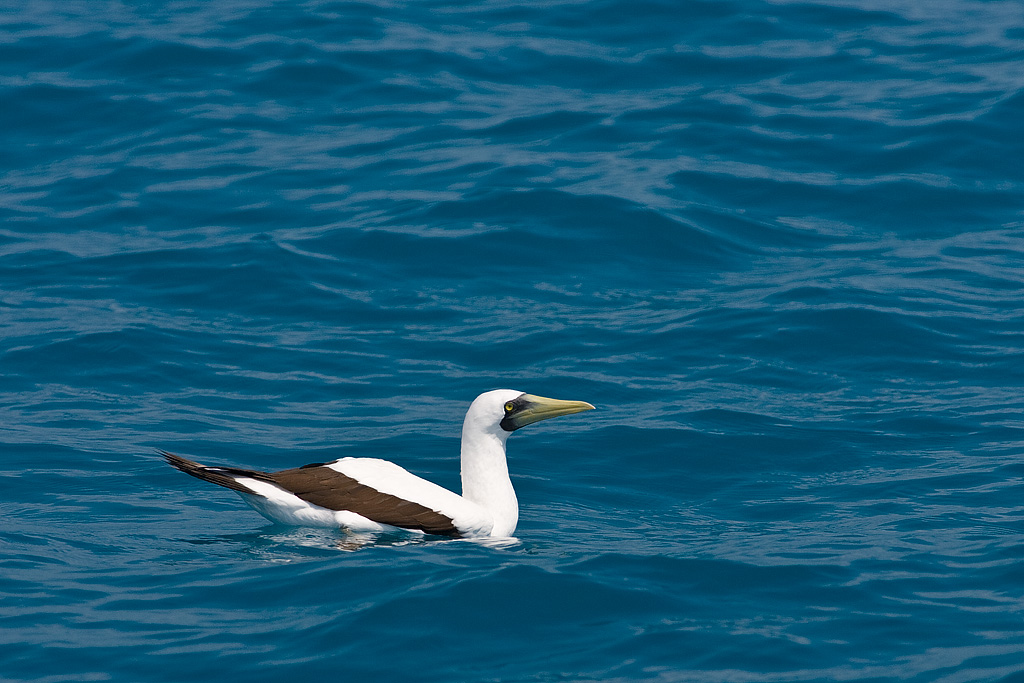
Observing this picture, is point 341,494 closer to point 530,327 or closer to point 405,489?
point 405,489

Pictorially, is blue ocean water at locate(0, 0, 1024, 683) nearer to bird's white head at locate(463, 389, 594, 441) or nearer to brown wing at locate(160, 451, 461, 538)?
brown wing at locate(160, 451, 461, 538)

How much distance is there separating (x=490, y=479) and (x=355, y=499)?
3.44 feet

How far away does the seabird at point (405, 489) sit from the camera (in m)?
8.86

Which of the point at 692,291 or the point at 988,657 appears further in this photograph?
the point at 692,291

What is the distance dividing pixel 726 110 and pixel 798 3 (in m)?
4.86

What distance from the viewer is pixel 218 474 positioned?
28.9 ft

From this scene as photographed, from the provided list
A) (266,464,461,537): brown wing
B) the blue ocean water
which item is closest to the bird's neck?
the blue ocean water

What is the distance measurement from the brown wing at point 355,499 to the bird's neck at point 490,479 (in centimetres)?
48

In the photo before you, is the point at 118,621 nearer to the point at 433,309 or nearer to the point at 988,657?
the point at 988,657

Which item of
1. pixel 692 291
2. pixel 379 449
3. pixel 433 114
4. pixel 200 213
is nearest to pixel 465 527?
pixel 379 449

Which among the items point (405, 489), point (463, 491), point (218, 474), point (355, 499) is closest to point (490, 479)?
point (463, 491)

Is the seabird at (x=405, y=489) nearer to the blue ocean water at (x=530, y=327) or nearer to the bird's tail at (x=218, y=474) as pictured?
the bird's tail at (x=218, y=474)

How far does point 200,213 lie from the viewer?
1605 cm

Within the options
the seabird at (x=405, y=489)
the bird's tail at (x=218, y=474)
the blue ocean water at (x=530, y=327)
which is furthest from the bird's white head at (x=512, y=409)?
the bird's tail at (x=218, y=474)
